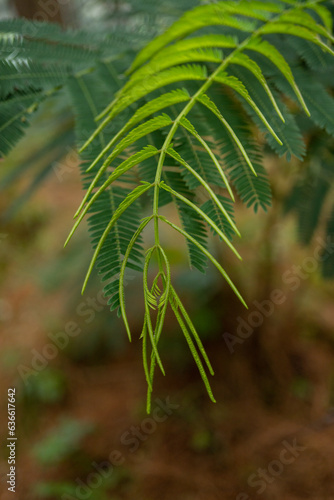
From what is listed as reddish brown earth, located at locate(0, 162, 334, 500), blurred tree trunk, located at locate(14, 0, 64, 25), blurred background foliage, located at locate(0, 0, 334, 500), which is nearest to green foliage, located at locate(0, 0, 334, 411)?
blurred background foliage, located at locate(0, 0, 334, 500)

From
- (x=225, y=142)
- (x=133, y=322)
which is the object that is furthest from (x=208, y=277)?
(x=225, y=142)

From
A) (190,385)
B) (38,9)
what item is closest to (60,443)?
(190,385)

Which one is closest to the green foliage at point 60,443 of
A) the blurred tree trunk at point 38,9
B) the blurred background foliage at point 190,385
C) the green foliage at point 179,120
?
the blurred background foliage at point 190,385

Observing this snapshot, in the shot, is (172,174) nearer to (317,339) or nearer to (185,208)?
(185,208)

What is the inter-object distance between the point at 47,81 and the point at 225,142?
59 centimetres

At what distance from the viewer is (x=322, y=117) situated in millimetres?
1002

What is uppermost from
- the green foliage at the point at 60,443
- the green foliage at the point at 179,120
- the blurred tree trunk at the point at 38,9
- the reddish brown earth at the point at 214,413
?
the blurred tree trunk at the point at 38,9

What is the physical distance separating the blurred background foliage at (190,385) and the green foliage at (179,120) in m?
0.62

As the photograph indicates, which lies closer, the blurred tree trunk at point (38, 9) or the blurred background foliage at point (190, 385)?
the blurred background foliage at point (190, 385)

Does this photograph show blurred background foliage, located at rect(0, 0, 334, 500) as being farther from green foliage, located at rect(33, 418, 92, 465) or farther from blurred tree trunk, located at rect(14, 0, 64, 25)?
blurred tree trunk, located at rect(14, 0, 64, 25)

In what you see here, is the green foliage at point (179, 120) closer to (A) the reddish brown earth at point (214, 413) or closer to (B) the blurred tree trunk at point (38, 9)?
(A) the reddish brown earth at point (214, 413)

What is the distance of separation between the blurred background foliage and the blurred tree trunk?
3.92 feet

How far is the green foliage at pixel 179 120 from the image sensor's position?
643mm

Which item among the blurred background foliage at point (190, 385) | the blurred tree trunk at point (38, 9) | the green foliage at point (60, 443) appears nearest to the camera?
the blurred background foliage at point (190, 385)
